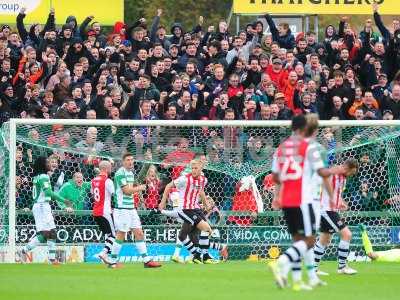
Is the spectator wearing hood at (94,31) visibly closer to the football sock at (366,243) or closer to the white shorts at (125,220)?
the white shorts at (125,220)

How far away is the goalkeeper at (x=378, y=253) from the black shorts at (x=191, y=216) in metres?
2.83

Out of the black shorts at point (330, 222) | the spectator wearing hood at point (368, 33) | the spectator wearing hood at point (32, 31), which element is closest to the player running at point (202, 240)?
the black shorts at point (330, 222)

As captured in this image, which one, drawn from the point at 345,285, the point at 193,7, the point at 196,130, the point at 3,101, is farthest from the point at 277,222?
the point at 193,7

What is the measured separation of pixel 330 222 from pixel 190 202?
4129mm

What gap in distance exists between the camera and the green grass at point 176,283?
15477 mm

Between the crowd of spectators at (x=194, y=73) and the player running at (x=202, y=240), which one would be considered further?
the crowd of spectators at (x=194, y=73)

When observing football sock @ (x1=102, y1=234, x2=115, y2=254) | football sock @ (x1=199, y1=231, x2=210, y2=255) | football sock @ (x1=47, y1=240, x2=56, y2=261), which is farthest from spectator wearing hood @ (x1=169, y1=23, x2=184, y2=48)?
football sock @ (x1=102, y1=234, x2=115, y2=254)

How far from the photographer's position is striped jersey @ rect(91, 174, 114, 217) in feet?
72.1

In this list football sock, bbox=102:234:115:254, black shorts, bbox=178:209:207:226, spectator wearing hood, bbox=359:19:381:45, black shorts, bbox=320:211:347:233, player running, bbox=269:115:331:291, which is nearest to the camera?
player running, bbox=269:115:331:291

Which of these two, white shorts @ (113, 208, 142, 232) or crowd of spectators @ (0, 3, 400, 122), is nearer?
white shorts @ (113, 208, 142, 232)

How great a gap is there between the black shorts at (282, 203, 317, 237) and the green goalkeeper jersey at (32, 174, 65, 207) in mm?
7649

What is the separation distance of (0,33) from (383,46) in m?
7.93

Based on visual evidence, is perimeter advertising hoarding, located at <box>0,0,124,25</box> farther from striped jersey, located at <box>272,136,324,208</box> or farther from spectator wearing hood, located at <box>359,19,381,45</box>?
striped jersey, located at <box>272,136,324,208</box>

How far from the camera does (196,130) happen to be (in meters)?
24.7
